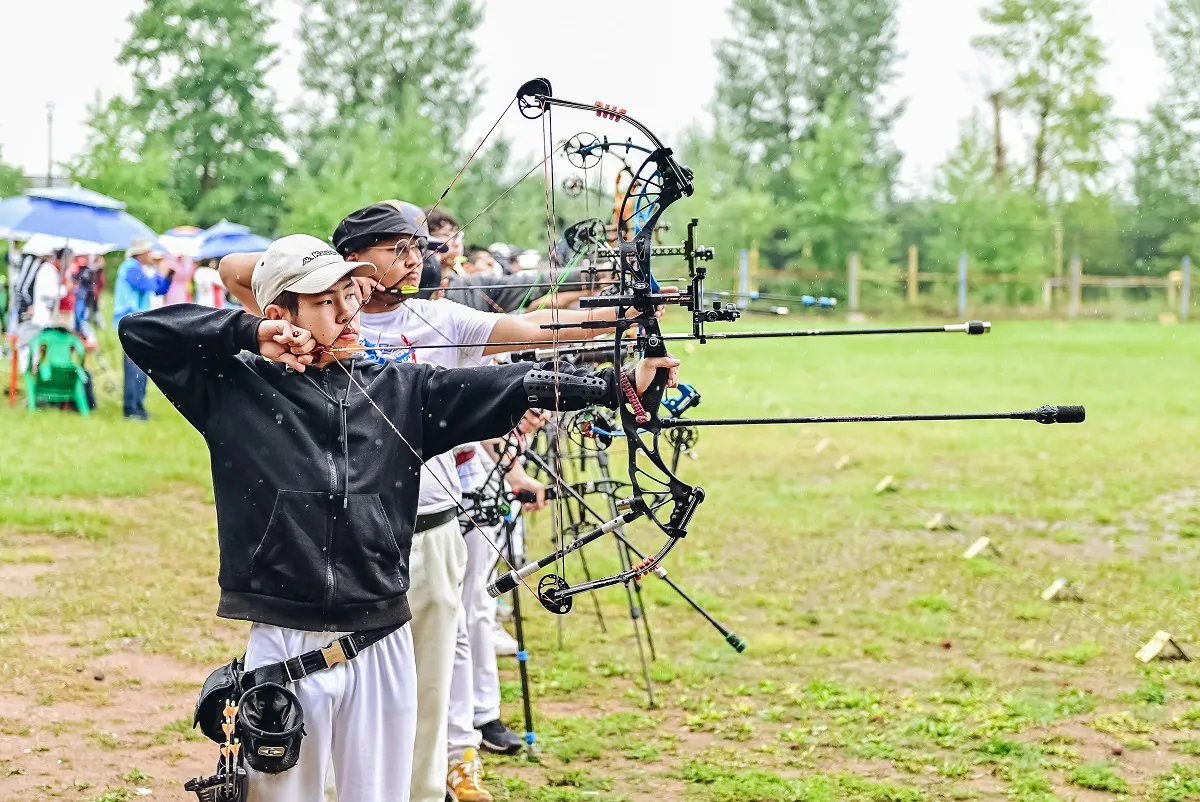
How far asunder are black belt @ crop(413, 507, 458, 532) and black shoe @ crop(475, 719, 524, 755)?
1.53 m

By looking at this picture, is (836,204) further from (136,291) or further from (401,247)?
(401,247)

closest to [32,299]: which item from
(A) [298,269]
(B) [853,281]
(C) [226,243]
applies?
(C) [226,243]

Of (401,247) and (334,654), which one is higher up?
(401,247)

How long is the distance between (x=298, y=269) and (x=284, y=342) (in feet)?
0.65

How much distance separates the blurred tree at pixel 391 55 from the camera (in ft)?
133

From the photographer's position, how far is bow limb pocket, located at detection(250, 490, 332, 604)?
3.22 metres

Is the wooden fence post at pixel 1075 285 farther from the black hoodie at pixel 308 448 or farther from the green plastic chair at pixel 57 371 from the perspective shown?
the black hoodie at pixel 308 448

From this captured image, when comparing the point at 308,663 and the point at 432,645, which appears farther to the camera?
the point at 432,645

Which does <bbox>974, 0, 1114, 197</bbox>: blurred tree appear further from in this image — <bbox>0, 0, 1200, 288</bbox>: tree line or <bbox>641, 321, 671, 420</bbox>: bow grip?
<bbox>641, 321, 671, 420</bbox>: bow grip

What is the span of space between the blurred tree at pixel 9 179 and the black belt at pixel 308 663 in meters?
33.9

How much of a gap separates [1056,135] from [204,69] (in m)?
25.6

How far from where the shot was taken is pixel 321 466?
3279mm

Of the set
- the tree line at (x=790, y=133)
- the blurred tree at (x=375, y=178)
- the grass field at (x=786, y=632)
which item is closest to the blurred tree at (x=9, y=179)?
the tree line at (x=790, y=133)

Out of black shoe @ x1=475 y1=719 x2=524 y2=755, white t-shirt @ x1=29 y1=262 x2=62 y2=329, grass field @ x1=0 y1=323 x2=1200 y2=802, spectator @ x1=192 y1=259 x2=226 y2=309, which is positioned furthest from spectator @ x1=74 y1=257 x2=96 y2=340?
black shoe @ x1=475 y1=719 x2=524 y2=755
